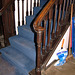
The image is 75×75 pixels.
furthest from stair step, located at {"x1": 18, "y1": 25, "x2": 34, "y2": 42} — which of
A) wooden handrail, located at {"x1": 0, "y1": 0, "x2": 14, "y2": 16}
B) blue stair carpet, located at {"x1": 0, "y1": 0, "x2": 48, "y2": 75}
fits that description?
wooden handrail, located at {"x1": 0, "y1": 0, "x2": 14, "y2": 16}

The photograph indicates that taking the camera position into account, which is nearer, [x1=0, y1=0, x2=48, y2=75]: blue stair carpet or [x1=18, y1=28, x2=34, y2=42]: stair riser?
[x1=0, y1=0, x2=48, y2=75]: blue stair carpet

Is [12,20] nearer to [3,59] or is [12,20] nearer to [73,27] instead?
[3,59]

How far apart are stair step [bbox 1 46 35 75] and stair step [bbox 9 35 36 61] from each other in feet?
0.28

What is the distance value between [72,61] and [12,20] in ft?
6.07

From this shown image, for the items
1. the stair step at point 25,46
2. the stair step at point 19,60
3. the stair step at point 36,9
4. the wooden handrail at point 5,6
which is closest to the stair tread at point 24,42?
the stair step at point 25,46

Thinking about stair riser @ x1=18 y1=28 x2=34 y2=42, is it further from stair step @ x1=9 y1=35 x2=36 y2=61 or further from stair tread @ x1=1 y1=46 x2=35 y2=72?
stair tread @ x1=1 y1=46 x2=35 y2=72

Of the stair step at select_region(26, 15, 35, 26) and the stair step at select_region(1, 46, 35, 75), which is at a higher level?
the stair step at select_region(26, 15, 35, 26)

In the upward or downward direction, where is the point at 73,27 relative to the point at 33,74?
upward

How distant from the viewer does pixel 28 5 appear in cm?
279

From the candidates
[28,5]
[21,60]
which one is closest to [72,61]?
[21,60]

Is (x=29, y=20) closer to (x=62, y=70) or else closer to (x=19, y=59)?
(x=19, y=59)

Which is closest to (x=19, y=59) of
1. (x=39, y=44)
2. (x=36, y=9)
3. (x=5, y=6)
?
(x=39, y=44)

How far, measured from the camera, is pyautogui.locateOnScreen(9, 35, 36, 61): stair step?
1.84 m

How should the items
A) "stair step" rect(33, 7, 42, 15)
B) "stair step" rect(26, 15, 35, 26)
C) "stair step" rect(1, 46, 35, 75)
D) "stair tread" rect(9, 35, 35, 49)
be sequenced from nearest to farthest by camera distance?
"stair step" rect(1, 46, 35, 75) < "stair tread" rect(9, 35, 35, 49) < "stair step" rect(26, 15, 35, 26) < "stair step" rect(33, 7, 42, 15)
